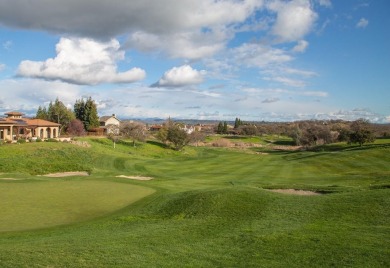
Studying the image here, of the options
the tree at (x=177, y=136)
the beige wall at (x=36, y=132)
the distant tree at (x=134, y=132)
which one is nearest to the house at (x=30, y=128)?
the beige wall at (x=36, y=132)

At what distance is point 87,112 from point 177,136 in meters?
24.0

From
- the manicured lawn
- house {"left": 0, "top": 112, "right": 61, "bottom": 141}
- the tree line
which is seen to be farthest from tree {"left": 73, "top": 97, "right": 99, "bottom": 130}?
the manicured lawn

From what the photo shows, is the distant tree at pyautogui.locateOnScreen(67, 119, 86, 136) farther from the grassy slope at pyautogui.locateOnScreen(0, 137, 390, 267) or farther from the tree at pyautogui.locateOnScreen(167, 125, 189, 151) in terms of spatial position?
the grassy slope at pyautogui.locateOnScreen(0, 137, 390, 267)

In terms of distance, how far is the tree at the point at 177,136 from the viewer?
3278 inches

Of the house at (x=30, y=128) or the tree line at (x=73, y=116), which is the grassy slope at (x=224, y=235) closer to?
the house at (x=30, y=128)

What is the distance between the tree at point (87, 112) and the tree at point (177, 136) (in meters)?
20.5

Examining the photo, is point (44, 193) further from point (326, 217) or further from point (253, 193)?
point (326, 217)

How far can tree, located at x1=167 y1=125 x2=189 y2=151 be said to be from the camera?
83.2 metres

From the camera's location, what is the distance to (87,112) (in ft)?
294

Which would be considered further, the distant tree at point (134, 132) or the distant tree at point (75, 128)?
the distant tree at point (75, 128)

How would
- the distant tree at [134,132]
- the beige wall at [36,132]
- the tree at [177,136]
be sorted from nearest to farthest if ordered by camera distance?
the beige wall at [36,132] → the distant tree at [134,132] → the tree at [177,136]

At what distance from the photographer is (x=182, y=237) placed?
11.9 metres

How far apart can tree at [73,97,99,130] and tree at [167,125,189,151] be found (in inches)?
805

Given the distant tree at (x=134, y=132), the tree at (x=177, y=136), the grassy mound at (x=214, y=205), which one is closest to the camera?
the grassy mound at (x=214, y=205)
